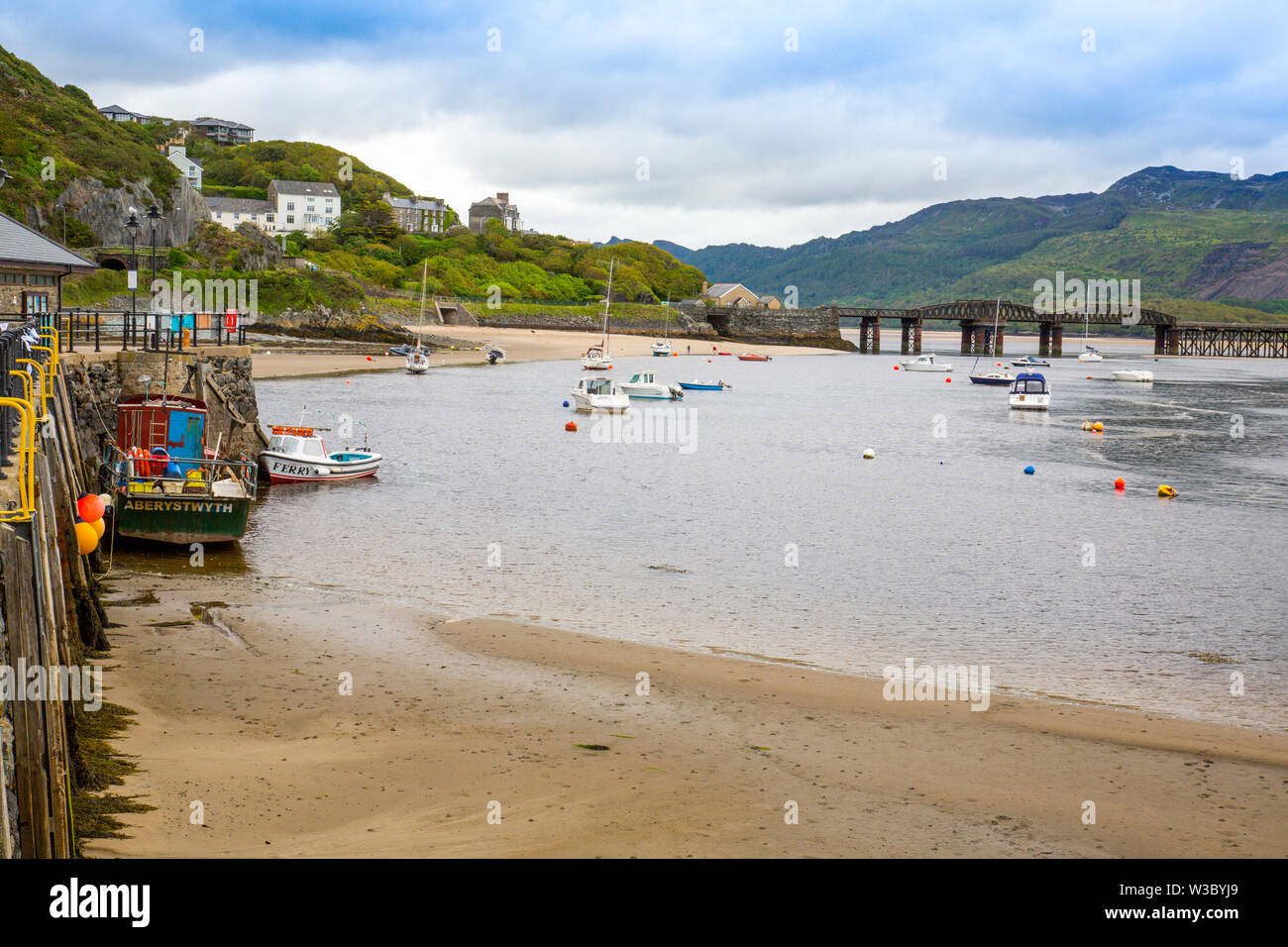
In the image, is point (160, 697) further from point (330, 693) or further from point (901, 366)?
point (901, 366)

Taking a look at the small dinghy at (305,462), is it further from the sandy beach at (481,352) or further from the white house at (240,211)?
the white house at (240,211)

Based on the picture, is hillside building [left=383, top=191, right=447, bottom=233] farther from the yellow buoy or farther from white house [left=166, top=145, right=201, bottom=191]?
the yellow buoy

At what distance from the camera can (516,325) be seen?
443 feet

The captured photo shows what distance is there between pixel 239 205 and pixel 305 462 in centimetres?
13053

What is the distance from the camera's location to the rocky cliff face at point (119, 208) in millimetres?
77000

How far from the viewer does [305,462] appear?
99.9 feet

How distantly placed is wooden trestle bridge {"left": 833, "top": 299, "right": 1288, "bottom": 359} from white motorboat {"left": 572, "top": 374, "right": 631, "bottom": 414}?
105302mm

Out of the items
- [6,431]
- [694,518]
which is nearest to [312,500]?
[694,518]

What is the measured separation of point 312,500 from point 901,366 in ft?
337

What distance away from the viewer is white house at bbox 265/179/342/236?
496 ft

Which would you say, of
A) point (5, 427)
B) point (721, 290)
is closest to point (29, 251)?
point (5, 427)

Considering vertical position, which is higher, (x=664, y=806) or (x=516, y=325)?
(x=516, y=325)

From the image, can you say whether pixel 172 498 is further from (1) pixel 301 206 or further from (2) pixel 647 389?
(1) pixel 301 206

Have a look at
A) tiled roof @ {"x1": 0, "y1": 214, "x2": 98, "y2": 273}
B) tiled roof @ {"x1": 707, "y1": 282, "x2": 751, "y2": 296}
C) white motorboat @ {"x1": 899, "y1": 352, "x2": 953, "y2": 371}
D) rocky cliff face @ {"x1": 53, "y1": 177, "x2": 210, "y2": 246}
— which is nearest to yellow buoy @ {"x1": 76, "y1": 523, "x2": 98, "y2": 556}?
tiled roof @ {"x1": 0, "y1": 214, "x2": 98, "y2": 273}
